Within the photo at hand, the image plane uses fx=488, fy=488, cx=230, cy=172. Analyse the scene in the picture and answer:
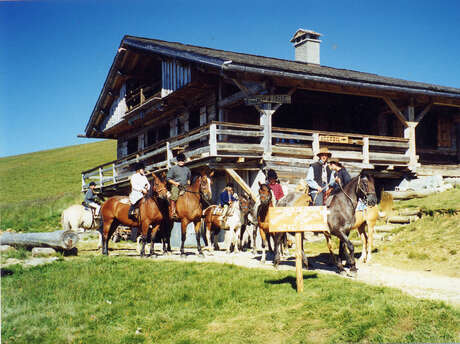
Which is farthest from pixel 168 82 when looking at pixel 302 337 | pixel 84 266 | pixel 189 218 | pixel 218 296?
pixel 302 337

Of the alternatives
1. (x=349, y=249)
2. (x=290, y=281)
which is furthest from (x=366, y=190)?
(x=290, y=281)

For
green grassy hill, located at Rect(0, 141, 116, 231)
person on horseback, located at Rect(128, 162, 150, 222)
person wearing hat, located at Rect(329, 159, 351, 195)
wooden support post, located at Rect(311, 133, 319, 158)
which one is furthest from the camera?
green grassy hill, located at Rect(0, 141, 116, 231)

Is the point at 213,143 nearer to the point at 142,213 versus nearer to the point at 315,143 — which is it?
the point at 142,213

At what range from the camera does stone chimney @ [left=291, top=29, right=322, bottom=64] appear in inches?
1011

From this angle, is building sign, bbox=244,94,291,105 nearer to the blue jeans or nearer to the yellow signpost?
the blue jeans

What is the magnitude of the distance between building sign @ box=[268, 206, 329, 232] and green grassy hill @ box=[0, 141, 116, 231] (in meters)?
21.4

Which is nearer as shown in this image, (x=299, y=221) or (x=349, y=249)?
(x=299, y=221)

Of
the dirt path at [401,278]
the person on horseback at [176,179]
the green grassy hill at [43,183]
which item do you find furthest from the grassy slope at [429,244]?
the green grassy hill at [43,183]

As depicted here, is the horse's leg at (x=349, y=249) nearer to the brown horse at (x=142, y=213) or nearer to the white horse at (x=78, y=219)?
the brown horse at (x=142, y=213)

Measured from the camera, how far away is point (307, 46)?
84.1 feet

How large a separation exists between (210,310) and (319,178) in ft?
13.6

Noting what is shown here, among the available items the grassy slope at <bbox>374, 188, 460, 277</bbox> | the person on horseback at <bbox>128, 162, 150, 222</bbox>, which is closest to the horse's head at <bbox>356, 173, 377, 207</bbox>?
the grassy slope at <bbox>374, 188, 460, 277</bbox>

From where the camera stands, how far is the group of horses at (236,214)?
9797 millimetres

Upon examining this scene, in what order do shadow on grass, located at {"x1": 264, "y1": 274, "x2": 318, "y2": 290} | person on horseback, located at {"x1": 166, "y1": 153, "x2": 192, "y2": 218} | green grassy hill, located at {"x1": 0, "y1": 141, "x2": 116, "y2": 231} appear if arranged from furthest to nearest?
green grassy hill, located at {"x1": 0, "y1": 141, "x2": 116, "y2": 231}, person on horseback, located at {"x1": 166, "y1": 153, "x2": 192, "y2": 218}, shadow on grass, located at {"x1": 264, "y1": 274, "x2": 318, "y2": 290}
